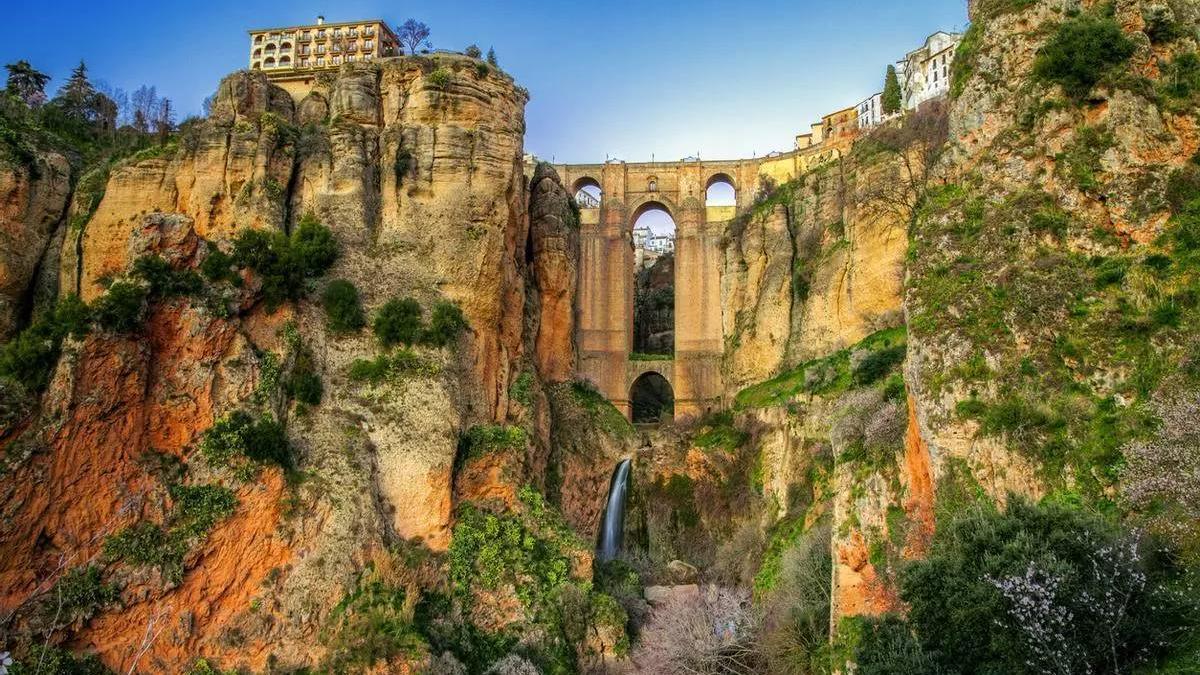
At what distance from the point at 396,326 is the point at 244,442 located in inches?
193

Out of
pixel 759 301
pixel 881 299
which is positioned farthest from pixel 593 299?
pixel 881 299

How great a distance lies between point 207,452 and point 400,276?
22.5 feet

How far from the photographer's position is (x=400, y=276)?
78.1 ft

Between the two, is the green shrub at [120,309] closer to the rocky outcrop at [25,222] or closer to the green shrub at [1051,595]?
the rocky outcrop at [25,222]

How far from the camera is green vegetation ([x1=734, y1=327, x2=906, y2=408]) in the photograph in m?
25.7

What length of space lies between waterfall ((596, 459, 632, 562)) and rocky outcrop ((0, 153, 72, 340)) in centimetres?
1875

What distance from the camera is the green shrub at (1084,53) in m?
13.8

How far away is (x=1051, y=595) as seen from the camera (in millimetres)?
9461

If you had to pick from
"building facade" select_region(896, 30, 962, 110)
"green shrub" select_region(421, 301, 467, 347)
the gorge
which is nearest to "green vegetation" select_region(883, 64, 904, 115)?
"building facade" select_region(896, 30, 962, 110)

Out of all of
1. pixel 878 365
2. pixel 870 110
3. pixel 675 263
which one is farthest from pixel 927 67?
pixel 878 365

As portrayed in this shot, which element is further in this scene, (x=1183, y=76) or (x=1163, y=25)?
(x=1163, y=25)

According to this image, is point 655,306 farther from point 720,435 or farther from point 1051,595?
point 1051,595

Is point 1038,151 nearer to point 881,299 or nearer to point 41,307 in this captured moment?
point 881,299

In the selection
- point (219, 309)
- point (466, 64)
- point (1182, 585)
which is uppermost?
point (466, 64)
